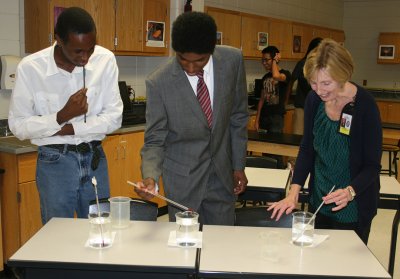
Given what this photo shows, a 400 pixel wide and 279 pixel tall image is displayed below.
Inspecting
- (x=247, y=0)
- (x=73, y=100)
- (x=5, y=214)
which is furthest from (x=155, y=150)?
(x=247, y=0)

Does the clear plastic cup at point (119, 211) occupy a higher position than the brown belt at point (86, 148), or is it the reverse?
the brown belt at point (86, 148)

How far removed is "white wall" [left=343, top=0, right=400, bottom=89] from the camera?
10.7m

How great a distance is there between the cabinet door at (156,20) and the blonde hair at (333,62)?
3095 mm

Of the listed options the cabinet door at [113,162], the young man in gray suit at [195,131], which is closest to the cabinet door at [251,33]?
the cabinet door at [113,162]

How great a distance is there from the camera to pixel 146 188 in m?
2.28

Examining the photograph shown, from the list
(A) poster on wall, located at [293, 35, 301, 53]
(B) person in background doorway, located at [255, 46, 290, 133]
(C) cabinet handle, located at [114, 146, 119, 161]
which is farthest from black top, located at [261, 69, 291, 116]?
(C) cabinet handle, located at [114, 146, 119, 161]

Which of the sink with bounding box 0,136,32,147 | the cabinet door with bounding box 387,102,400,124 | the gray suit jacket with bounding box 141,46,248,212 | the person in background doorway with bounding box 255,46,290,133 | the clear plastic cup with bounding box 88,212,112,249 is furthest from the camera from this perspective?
the cabinet door with bounding box 387,102,400,124

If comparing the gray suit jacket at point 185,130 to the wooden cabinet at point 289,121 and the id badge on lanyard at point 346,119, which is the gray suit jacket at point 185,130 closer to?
the id badge on lanyard at point 346,119

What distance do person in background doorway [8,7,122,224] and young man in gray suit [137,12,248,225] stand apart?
0.32m

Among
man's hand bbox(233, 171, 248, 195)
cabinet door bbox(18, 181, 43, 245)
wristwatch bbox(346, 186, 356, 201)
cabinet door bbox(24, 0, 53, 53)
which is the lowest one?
cabinet door bbox(18, 181, 43, 245)

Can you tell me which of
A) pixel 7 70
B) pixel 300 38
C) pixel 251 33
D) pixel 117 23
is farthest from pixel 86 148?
pixel 300 38

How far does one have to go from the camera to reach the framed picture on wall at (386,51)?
34.5 ft

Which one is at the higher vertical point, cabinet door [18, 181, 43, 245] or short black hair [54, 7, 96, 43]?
short black hair [54, 7, 96, 43]

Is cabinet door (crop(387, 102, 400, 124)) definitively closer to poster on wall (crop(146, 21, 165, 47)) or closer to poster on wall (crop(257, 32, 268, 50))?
poster on wall (crop(257, 32, 268, 50))
